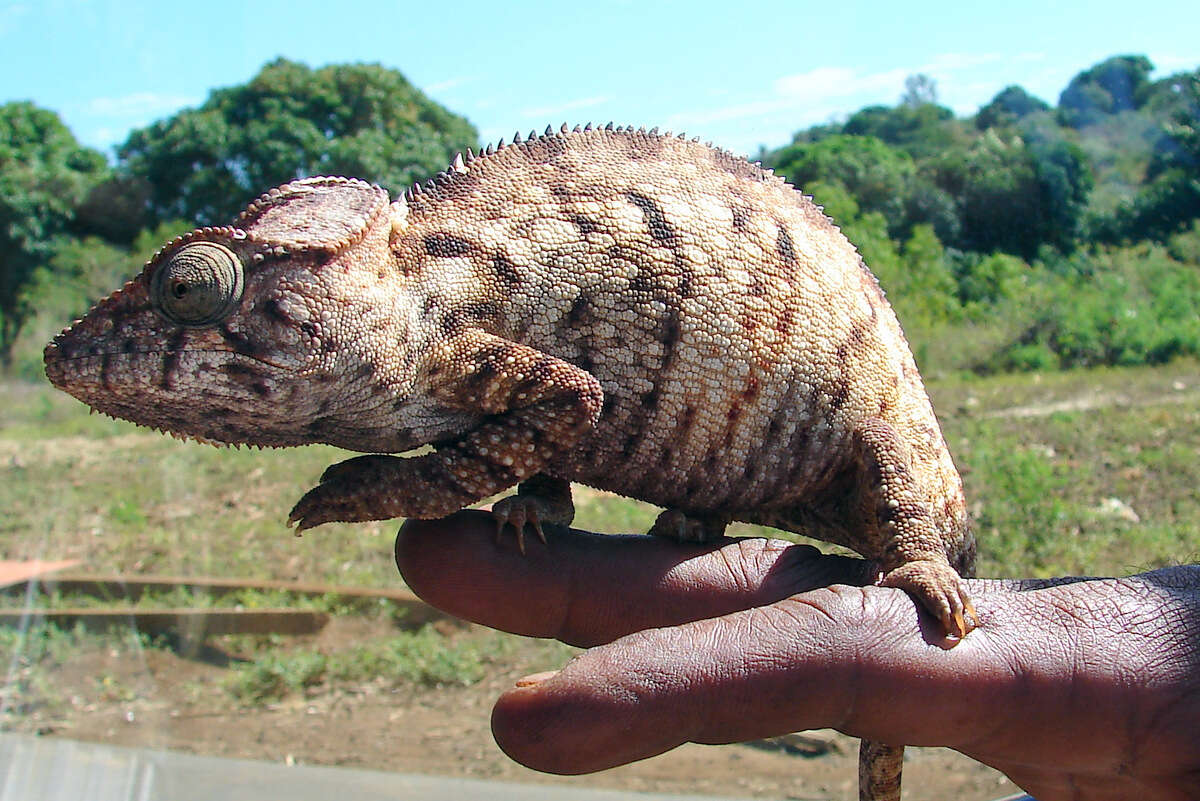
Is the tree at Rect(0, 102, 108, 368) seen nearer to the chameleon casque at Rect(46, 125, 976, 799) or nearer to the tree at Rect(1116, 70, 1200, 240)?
the chameleon casque at Rect(46, 125, 976, 799)

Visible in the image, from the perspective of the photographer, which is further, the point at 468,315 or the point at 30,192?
the point at 30,192

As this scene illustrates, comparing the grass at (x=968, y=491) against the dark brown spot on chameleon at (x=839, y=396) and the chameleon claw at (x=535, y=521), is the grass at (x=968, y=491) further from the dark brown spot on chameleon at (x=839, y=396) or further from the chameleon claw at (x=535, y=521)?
the chameleon claw at (x=535, y=521)

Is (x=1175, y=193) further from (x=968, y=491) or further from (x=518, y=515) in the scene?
(x=518, y=515)

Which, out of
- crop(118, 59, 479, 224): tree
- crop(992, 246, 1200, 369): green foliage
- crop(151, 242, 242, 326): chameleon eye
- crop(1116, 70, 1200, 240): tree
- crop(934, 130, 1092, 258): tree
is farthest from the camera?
crop(1116, 70, 1200, 240): tree

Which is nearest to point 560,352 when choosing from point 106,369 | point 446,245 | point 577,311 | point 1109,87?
point 577,311

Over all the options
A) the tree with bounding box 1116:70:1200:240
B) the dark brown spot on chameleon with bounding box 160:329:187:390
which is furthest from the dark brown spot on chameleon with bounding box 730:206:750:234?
the tree with bounding box 1116:70:1200:240

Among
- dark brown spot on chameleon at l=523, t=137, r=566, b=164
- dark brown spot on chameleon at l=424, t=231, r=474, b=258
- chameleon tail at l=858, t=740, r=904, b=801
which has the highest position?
dark brown spot on chameleon at l=523, t=137, r=566, b=164

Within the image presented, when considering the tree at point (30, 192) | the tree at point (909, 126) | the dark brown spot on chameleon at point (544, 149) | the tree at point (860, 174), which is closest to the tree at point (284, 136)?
the tree at point (30, 192)
